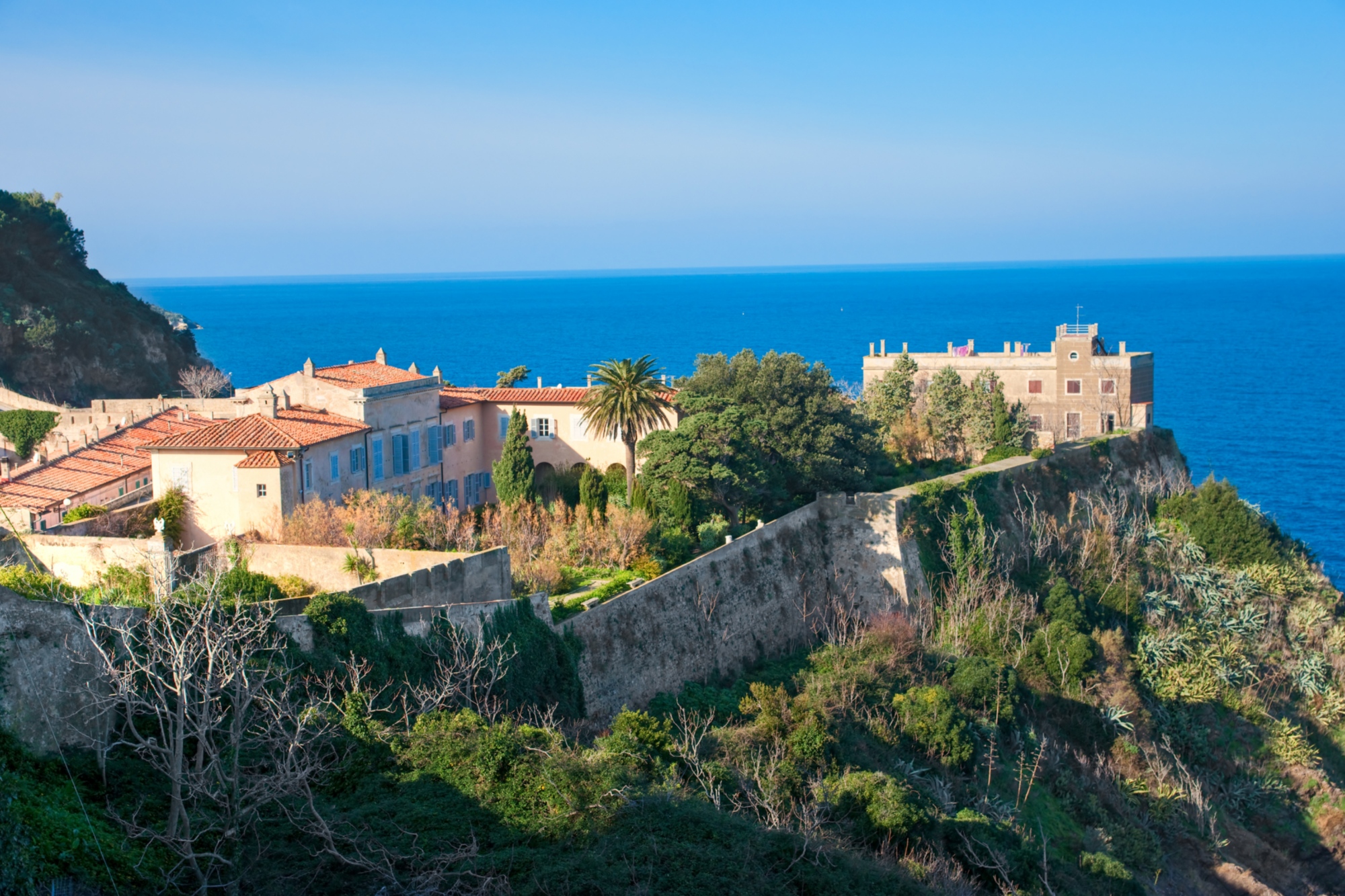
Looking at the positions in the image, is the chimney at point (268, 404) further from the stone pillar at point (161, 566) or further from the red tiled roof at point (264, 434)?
the stone pillar at point (161, 566)

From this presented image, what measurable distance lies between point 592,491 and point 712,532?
14.8 ft

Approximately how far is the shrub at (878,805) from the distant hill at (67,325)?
50.8m

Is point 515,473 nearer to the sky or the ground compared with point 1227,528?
nearer to the sky

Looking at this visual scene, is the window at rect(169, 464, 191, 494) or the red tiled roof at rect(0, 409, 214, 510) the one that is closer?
the window at rect(169, 464, 191, 494)

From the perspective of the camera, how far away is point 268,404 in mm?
35375

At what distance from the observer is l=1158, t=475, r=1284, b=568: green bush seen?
45.1m

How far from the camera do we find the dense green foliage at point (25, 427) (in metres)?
46.2

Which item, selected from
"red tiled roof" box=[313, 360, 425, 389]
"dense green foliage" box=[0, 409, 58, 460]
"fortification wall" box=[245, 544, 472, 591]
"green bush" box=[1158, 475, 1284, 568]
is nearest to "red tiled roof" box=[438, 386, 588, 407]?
"red tiled roof" box=[313, 360, 425, 389]

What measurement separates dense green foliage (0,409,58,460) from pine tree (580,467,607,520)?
22.1 metres

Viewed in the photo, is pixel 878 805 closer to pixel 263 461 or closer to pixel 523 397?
pixel 263 461

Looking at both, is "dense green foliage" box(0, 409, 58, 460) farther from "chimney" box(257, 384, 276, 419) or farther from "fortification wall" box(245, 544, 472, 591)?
"fortification wall" box(245, 544, 472, 591)

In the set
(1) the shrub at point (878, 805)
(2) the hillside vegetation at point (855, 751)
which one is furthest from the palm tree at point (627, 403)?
(1) the shrub at point (878, 805)

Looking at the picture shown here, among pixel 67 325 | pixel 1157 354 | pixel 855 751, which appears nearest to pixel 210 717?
pixel 855 751

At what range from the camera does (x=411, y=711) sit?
72.1ft
